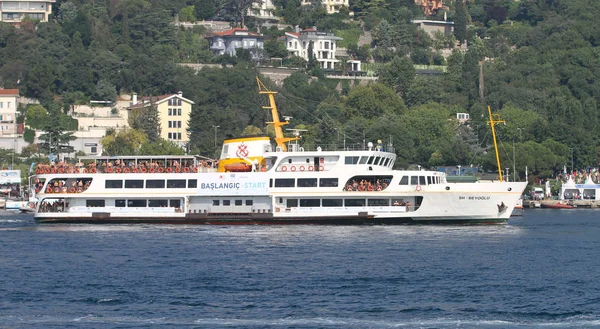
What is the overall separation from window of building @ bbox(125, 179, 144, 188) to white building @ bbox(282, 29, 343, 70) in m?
111

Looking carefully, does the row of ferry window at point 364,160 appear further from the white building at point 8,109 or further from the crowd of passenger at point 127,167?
the white building at point 8,109

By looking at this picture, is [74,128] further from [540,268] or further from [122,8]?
[540,268]

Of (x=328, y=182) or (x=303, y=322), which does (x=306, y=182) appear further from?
(x=303, y=322)

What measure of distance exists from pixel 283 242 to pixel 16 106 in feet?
322

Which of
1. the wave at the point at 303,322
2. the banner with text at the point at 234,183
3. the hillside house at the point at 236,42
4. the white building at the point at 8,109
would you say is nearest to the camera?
the wave at the point at 303,322

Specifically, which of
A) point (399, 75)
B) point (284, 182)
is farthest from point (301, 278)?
point (399, 75)

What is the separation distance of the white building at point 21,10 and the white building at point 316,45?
3597cm

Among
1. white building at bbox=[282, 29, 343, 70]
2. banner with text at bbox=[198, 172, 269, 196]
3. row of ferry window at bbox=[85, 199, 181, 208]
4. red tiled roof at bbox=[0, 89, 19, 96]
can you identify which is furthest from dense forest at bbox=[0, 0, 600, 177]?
banner with text at bbox=[198, 172, 269, 196]

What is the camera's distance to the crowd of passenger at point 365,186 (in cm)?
7575

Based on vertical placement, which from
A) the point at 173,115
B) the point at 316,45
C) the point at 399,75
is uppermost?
the point at 316,45

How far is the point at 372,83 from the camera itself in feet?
576

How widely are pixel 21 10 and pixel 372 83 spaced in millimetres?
53720

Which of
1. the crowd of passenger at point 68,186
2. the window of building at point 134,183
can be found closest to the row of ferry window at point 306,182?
the window of building at point 134,183

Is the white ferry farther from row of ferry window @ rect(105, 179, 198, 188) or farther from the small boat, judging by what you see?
the small boat
